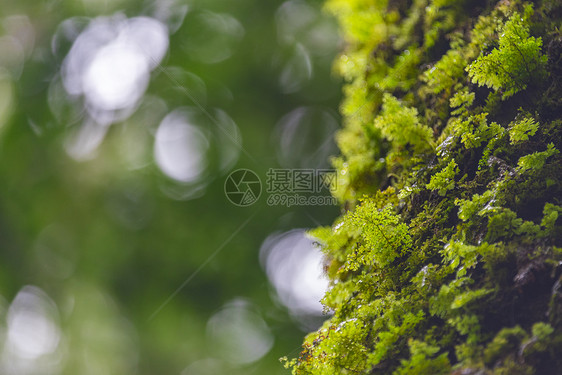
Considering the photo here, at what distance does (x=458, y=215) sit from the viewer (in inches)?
36.2

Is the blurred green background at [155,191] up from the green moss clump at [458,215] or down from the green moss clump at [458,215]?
up

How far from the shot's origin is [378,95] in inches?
54.0

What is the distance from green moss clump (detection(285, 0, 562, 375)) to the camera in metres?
0.77

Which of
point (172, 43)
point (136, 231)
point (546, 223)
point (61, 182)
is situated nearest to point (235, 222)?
point (136, 231)

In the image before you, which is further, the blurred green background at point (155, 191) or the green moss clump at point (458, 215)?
the blurred green background at point (155, 191)

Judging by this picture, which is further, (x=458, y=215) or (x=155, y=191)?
(x=155, y=191)

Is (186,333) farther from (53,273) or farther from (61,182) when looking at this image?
(61,182)

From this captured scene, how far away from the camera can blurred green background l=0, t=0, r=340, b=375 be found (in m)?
3.15

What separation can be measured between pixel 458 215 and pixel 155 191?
277 cm

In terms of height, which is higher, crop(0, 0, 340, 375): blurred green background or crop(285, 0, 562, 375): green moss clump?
crop(0, 0, 340, 375): blurred green background

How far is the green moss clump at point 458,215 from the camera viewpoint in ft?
2.51

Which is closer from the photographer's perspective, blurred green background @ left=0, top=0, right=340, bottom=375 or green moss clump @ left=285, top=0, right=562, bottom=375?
green moss clump @ left=285, top=0, right=562, bottom=375

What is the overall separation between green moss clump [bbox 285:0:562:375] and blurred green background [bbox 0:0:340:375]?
1896mm

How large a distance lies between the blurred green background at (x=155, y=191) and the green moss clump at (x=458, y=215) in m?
1.90
